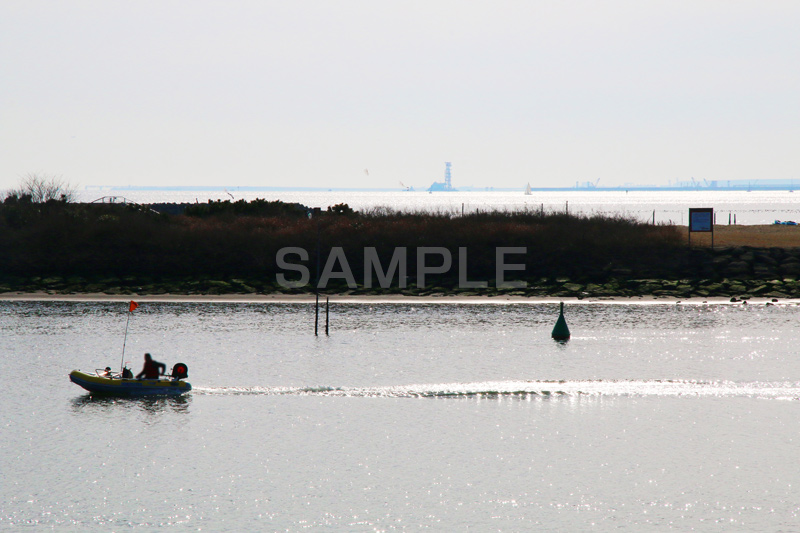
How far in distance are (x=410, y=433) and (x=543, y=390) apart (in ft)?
28.5

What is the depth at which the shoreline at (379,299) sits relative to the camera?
65688mm

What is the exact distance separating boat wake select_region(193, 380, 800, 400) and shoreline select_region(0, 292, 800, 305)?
2979cm

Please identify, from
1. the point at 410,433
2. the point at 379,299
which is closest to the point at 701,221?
the point at 379,299

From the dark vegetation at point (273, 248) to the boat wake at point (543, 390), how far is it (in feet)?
117

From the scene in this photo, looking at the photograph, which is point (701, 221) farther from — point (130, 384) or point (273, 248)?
point (130, 384)

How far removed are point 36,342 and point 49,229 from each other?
122ft

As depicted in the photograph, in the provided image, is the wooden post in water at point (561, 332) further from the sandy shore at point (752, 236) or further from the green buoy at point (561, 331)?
the sandy shore at point (752, 236)

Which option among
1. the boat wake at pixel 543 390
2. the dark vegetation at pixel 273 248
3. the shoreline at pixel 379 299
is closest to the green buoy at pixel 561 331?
the boat wake at pixel 543 390

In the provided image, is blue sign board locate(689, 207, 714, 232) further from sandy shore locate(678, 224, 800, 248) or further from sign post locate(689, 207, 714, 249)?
sandy shore locate(678, 224, 800, 248)

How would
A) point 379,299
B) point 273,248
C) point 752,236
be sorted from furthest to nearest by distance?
1. point 752,236
2. point 273,248
3. point 379,299

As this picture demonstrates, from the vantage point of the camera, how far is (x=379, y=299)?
223ft

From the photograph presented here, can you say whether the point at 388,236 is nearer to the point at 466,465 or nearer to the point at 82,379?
the point at 82,379

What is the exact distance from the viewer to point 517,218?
85062mm

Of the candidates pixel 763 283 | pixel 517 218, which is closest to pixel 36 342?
pixel 517 218
